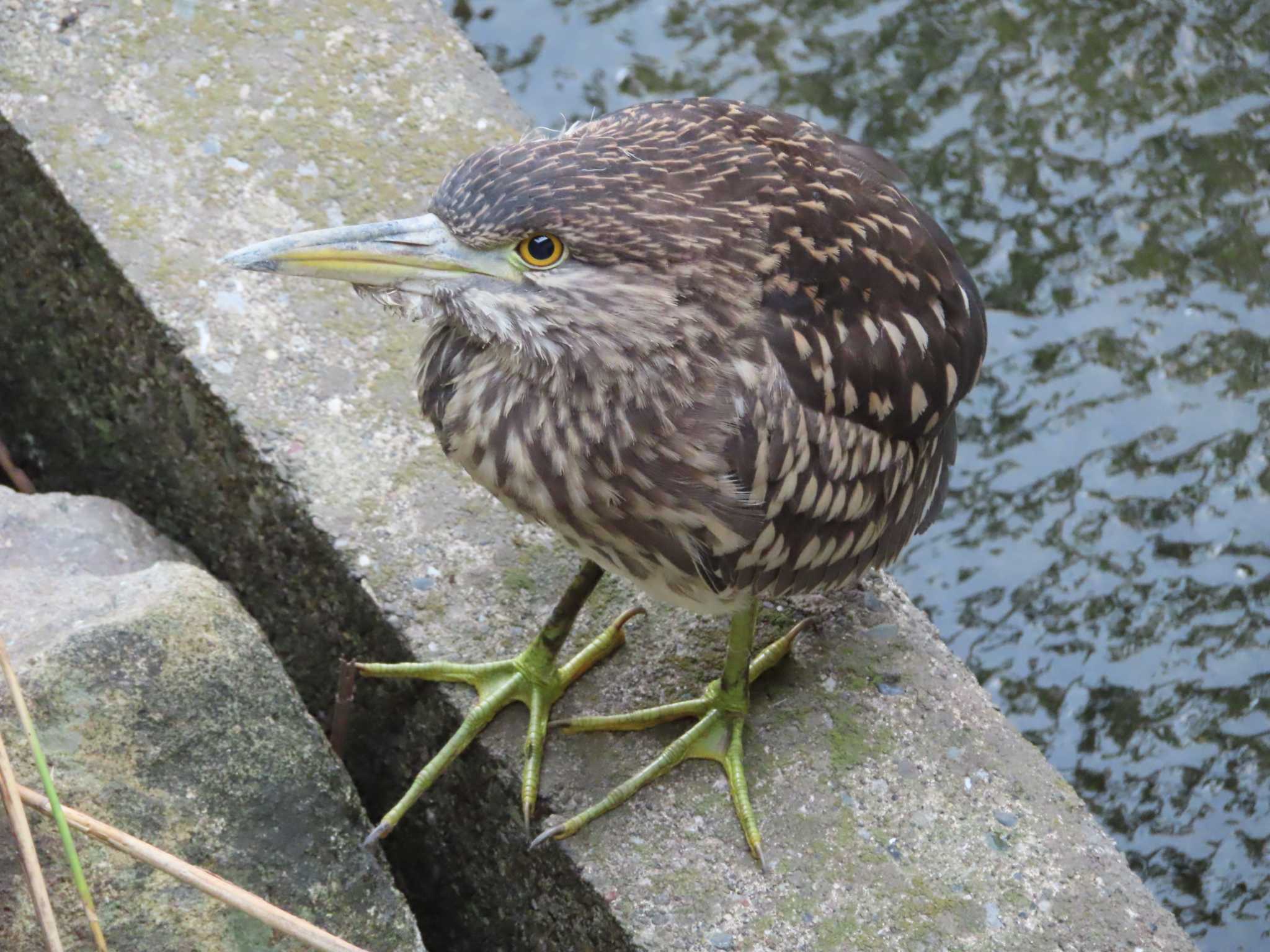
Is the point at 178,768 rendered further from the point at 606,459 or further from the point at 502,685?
the point at 606,459

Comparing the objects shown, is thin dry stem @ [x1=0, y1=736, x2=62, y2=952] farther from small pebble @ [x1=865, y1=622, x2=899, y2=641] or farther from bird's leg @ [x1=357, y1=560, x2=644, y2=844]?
small pebble @ [x1=865, y1=622, x2=899, y2=641]

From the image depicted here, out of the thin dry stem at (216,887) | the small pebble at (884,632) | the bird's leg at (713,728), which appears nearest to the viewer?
the thin dry stem at (216,887)

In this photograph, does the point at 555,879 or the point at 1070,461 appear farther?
the point at 1070,461

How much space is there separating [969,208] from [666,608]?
1.86 m

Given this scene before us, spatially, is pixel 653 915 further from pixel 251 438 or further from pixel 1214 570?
pixel 1214 570

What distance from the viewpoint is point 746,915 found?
2.35 m

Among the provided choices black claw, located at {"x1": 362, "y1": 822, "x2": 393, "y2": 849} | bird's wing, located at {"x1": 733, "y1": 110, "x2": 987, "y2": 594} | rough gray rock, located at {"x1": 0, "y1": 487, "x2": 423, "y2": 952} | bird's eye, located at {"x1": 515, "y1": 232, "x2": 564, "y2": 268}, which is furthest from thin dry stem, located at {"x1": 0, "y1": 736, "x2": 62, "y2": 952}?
bird's wing, located at {"x1": 733, "y1": 110, "x2": 987, "y2": 594}

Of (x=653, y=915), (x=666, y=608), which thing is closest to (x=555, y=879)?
(x=653, y=915)

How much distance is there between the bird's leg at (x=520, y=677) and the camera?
2561 mm

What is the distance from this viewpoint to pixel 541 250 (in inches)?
82.5

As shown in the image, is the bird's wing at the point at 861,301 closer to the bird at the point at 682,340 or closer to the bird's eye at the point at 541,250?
the bird at the point at 682,340

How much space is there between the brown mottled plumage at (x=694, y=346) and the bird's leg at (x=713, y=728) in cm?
14

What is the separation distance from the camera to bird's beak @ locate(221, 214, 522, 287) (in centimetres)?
212

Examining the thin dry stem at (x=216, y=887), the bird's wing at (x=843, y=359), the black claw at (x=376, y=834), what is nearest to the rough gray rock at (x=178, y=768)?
the black claw at (x=376, y=834)
